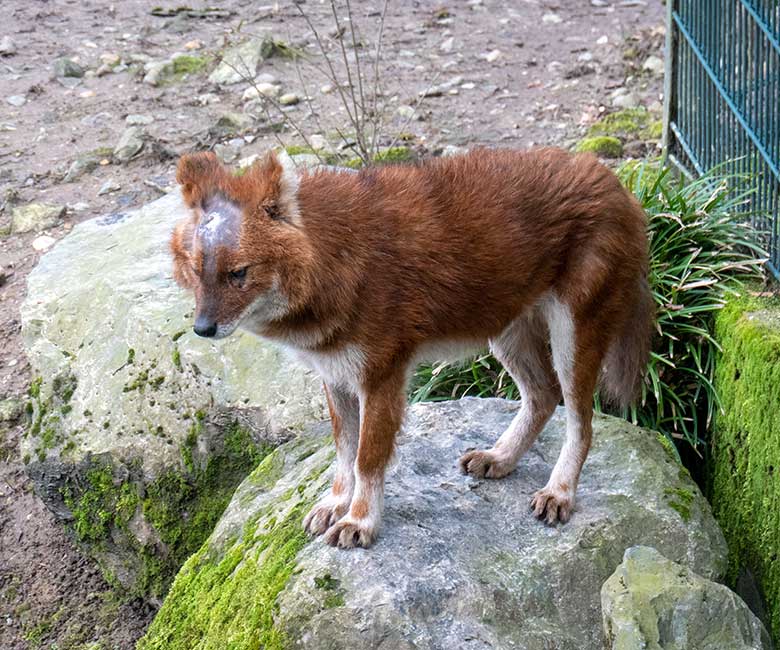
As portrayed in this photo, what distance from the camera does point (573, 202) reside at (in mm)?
4973

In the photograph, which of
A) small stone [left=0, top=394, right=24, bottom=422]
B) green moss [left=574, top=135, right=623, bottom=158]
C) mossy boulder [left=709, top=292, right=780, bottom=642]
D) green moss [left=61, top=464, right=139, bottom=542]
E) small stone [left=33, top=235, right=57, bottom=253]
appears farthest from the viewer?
green moss [left=574, top=135, right=623, bottom=158]

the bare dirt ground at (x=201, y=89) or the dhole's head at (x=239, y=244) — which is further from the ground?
the dhole's head at (x=239, y=244)

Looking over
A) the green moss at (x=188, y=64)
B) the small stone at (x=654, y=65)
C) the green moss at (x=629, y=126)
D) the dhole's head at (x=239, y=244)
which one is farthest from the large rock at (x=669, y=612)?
the green moss at (x=188, y=64)

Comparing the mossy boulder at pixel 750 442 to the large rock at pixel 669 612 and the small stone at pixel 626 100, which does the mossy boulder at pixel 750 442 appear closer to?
the large rock at pixel 669 612

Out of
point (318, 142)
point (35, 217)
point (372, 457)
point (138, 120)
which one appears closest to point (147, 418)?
point (372, 457)

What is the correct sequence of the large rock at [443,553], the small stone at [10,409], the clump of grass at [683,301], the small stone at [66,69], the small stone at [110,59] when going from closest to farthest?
the large rock at [443,553], the clump of grass at [683,301], the small stone at [10,409], the small stone at [66,69], the small stone at [110,59]

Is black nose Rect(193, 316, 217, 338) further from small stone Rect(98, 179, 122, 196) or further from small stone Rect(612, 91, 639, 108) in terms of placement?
small stone Rect(612, 91, 639, 108)

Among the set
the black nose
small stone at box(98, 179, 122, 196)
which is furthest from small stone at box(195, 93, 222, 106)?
the black nose

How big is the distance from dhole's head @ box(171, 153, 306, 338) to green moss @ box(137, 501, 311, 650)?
3.41 ft

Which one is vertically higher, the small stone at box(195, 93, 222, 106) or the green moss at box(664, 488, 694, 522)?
the green moss at box(664, 488, 694, 522)

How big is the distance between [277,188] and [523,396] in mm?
1774

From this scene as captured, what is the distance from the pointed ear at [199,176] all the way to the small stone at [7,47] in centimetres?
859

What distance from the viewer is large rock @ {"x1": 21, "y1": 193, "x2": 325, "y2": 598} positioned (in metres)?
6.45

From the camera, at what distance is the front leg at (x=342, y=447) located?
4.96 metres
